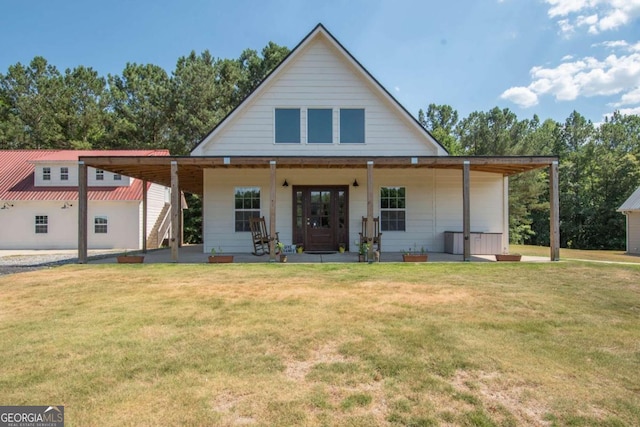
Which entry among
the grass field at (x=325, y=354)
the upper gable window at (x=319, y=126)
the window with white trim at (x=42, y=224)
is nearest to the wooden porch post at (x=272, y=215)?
the upper gable window at (x=319, y=126)

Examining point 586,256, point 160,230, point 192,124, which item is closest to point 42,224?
point 160,230

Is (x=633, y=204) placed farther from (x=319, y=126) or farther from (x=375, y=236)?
(x=319, y=126)

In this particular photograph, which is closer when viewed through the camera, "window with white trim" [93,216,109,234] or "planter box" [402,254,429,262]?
"planter box" [402,254,429,262]

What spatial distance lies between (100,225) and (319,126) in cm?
1141

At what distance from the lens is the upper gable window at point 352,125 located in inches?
487

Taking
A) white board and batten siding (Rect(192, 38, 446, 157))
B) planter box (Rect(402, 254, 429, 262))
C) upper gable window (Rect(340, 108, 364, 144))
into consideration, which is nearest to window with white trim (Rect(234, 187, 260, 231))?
white board and batten siding (Rect(192, 38, 446, 157))

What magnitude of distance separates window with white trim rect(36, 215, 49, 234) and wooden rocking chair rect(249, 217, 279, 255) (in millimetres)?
11206

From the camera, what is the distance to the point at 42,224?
16812 mm

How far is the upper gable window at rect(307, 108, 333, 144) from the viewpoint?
12344 mm

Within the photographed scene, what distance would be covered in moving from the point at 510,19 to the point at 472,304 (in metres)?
11.9

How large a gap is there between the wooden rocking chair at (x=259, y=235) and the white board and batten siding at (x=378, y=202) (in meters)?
0.40

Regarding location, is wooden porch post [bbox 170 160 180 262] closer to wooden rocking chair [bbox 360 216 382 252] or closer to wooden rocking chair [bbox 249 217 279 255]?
wooden rocking chair [bbox 249 217 279 255]

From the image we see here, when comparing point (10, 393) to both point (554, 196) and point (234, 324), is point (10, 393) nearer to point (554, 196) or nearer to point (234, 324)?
point (234, 324)

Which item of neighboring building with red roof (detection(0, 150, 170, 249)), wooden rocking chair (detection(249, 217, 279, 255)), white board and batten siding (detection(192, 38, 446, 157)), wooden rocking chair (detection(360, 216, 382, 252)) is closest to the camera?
wooden rocking chair (detection(360, 216, 382, 252))
